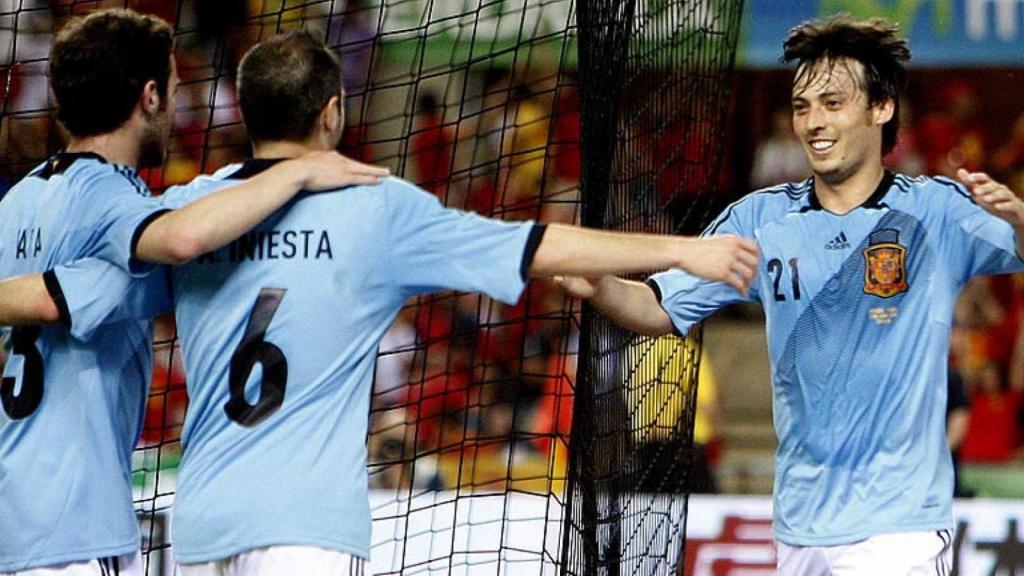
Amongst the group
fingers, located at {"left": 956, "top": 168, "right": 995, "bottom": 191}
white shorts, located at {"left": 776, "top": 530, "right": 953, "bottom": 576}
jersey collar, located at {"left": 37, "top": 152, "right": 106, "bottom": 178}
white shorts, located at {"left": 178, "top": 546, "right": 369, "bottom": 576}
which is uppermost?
fingers, located at {"left": 956, "top": 168, "right": 995, "bottom": 191}

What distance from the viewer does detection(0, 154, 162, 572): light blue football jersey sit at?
374cm

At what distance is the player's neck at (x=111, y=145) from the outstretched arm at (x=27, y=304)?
1.16 ft

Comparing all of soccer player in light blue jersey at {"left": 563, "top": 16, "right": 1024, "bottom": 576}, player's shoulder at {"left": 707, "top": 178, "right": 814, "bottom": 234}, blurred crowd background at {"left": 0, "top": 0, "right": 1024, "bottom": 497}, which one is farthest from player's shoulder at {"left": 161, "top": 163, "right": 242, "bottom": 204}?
blurred crowd background at {"left": 0, "top": 0, "right": 1024, "bottom": 497}

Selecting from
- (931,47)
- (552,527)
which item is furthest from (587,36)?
(931,47)

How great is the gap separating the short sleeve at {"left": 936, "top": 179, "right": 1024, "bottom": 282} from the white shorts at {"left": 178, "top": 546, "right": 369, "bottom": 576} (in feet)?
5.89

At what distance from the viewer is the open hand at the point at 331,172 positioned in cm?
344

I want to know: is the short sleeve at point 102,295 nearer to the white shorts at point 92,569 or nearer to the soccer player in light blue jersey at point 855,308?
→ the white shorts at point 92,569

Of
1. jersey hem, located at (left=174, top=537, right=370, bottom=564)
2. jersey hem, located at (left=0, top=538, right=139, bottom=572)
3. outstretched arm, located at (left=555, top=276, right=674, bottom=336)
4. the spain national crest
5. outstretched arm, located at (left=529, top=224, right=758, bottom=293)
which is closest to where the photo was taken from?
jersey hem, located at (left=174, top=537, right=370, bottom=564)

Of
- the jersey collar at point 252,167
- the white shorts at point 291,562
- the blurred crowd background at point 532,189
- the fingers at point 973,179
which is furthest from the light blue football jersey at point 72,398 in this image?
the blurred crowd background at point 532,189

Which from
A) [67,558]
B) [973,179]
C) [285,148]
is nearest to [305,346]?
[285,148]

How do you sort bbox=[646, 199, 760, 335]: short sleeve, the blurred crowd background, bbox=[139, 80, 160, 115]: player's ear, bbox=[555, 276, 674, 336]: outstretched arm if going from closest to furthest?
bbox=[139, 80, 160, 115]: player's ear, bbox=[555, 276, 674, 336]: outstretched arm, bbox=[646, 199, 760, 335]: short sleeve, the blurred crowd background

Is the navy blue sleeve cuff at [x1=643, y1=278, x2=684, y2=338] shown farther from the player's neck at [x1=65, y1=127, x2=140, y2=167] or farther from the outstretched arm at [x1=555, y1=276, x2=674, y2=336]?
the player's neck at [x1=65, y1=127, x2=140, y2=167]

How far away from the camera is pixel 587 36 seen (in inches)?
180

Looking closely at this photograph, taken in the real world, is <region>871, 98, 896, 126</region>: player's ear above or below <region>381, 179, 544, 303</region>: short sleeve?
above
